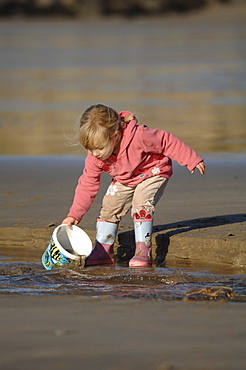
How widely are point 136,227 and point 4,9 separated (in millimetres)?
62090

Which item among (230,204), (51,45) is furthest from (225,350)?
(51,45)

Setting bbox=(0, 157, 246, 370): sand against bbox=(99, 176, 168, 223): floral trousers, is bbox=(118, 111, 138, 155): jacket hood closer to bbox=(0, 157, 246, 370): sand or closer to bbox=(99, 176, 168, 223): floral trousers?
bbox=(99, 176, 168, 223): floral trousers

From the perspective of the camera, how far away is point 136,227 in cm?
512

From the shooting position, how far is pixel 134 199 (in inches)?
202

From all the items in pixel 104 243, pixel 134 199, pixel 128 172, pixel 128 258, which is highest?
pixel 128 172

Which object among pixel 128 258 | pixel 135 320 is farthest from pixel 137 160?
pixel 135 320

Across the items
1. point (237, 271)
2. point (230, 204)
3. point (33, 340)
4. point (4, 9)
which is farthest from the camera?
point (4, 9)

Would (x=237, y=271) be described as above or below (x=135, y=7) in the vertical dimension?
below

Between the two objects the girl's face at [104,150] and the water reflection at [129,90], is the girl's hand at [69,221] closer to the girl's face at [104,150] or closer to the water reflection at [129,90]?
the girl's face at [104,150]

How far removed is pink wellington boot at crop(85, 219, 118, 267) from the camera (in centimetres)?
517

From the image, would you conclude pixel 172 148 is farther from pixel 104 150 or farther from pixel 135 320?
pixel 135 320

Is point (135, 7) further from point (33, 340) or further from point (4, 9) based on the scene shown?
point (33, 340)

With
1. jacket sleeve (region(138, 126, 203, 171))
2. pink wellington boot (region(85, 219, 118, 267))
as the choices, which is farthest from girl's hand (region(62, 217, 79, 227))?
jacket sleeve (region(138, 126, 203, 171))

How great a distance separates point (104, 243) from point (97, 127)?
974 millimetres
